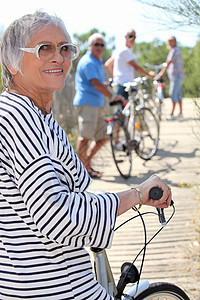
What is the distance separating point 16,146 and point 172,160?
6175mm

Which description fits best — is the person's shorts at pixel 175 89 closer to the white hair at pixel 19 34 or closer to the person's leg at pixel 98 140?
the person's leg at pixel 98 140

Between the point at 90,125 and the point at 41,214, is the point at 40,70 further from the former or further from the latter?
the point at 90,125

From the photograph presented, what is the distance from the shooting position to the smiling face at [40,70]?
1468 millimetres

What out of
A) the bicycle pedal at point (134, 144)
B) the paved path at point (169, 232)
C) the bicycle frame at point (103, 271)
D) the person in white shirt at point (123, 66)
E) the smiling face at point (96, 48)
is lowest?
the paved path at point (169, 232)

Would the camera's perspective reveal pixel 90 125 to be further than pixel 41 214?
Yes

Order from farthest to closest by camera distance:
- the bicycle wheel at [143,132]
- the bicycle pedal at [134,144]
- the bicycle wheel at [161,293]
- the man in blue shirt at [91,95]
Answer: the bicycle wheel at [143,132]
the bicycle pedal at [134,144]
the man in blue shirt at [91,95]
the bicycle wheel at [161,293]

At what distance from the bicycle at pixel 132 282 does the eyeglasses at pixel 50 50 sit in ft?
2.04

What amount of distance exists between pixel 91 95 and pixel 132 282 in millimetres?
4702

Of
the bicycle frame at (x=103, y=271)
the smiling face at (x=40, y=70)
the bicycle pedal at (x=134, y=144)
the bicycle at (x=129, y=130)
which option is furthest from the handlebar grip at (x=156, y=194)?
the bicycle pedal at (x=134, y=144)

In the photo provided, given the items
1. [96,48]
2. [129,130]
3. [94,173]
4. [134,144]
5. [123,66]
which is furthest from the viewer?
[123,66]

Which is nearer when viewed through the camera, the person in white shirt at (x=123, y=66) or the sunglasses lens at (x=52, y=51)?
the sunglasses lens at (x=52, y=51)

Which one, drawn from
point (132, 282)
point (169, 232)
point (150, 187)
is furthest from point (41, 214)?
point (169, 232)

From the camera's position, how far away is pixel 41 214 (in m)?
1.30

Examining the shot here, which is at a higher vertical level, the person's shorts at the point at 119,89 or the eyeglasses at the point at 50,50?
the eyeglasses at the point at 50,50
